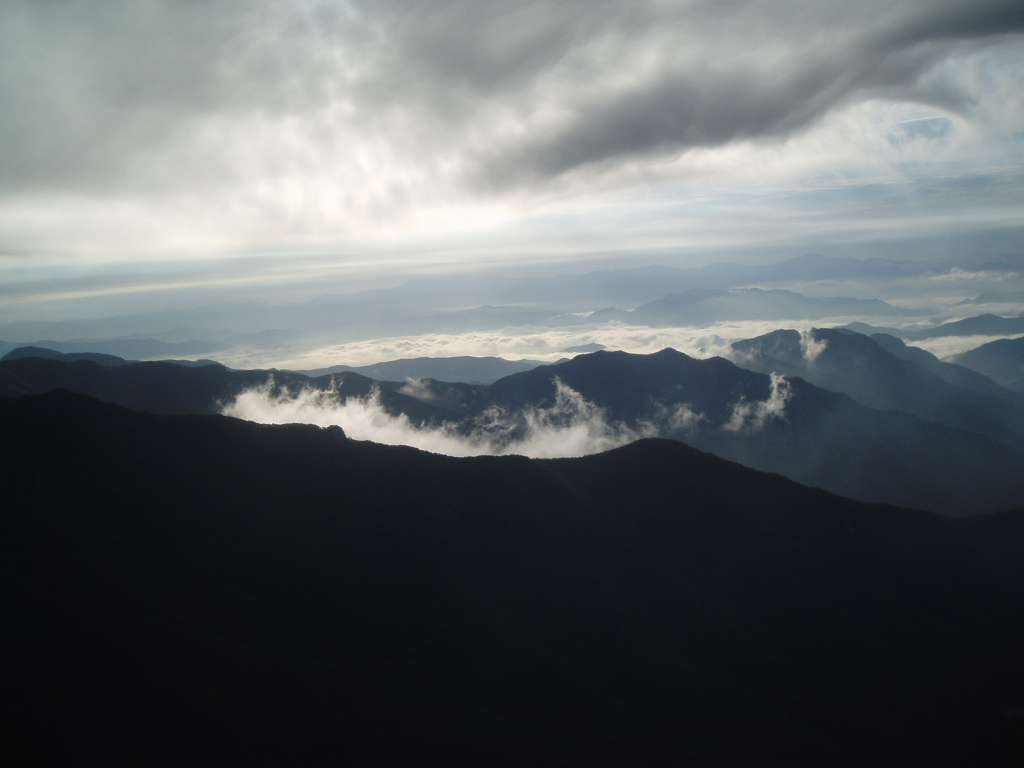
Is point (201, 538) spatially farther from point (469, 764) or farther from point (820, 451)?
point (820, 451)

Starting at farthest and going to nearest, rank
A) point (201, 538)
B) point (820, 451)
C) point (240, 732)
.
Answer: point (820, 451), point (201, 538), point (240, 732)

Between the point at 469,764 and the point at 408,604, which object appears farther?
the point at 408,604

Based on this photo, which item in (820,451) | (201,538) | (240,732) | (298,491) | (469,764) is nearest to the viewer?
(240,732)

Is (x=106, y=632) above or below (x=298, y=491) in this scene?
below

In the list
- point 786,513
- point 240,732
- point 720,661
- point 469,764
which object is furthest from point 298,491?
point 786,513

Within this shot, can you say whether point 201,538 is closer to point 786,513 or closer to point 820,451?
point 786,513

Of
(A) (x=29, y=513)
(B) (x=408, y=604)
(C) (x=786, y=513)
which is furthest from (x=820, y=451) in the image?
(A) (x=29, y=513)

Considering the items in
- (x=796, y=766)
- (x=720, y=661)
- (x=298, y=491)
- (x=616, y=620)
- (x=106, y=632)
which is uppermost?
(x=298, y=491)
